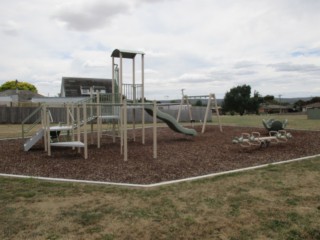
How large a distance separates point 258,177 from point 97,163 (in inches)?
171

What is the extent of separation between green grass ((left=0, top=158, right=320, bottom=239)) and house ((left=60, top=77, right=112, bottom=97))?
3459 centimetres

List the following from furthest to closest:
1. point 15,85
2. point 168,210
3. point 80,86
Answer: point 15,85 < point 80,86 < point 168,210

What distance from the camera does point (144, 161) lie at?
8867mm

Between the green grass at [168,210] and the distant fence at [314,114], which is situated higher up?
the distant fence at [314,114]

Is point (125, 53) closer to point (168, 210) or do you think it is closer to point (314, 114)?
point (168, 210)

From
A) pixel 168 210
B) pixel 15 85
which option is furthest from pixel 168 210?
pixel 15 85

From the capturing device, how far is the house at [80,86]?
40.1 m

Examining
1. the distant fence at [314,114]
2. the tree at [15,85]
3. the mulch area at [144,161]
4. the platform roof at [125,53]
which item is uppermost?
the tree at [15,85]

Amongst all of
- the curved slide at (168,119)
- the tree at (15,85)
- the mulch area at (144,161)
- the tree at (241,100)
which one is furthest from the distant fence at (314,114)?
the tree at (15,85)

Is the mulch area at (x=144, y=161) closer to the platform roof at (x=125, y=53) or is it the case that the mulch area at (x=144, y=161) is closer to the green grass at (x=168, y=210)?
the green grass at (x=168, y=210)

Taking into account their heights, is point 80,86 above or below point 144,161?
above

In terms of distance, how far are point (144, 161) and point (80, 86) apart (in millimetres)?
34381

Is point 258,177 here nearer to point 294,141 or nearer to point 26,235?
point 26,235

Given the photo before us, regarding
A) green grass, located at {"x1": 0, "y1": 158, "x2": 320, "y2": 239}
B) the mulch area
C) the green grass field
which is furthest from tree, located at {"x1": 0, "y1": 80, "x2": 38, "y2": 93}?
the green grass field
